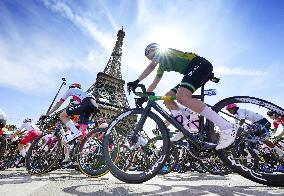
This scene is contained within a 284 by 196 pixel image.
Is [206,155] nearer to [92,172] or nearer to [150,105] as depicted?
[150,105]

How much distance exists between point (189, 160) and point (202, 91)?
485 cm

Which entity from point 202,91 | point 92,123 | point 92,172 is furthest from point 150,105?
point 92,123

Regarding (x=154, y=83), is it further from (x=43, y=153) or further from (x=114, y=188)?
(x=43, y=153)

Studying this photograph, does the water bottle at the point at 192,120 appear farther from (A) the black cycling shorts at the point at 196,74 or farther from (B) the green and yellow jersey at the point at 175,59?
(B) the green and yellow jersey at the point at 175,59

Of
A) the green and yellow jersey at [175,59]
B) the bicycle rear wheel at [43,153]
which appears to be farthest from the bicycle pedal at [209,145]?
the bicycle rear wheel at [43,153]

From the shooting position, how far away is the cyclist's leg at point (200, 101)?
3203mm

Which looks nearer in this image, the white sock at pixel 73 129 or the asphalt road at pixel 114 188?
the asphalt road at pixel 114 188

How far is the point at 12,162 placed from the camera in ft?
31.4

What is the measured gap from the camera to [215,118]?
3371mm

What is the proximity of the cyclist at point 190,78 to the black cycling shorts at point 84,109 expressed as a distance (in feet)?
7.93

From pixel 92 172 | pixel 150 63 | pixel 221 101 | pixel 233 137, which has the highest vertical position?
pixel 150 63

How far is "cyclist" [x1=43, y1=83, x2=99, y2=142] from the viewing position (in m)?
6.05

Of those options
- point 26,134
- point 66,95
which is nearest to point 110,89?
point 26,134

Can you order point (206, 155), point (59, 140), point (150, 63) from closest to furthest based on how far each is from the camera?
point (206, 155) < point (150, 63) < point (59, 140)
